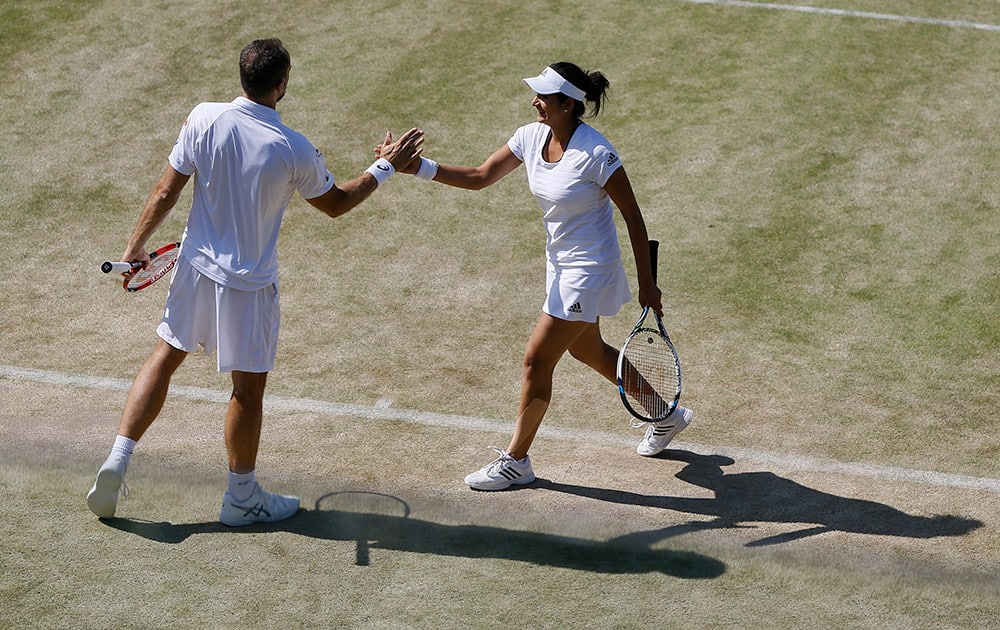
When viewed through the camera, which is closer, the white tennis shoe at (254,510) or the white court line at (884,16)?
the white tennis shoe at (254,510)

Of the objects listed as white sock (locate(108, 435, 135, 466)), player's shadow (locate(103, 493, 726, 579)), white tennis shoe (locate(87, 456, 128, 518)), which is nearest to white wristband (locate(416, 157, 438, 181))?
player's shadow (locate(103, 493, 726, 579))

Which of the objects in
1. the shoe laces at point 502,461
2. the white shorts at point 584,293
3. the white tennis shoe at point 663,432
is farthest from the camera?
the white tennis shoe at point 663,432

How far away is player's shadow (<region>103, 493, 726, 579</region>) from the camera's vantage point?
616 centimetres

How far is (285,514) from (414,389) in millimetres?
1795

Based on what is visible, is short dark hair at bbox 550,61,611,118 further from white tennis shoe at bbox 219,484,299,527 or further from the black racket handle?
white tennis shoe at bbox 219,484,299,527

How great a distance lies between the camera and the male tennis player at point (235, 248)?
19.7ft

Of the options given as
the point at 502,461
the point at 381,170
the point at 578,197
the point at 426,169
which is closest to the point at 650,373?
the point at 502,461

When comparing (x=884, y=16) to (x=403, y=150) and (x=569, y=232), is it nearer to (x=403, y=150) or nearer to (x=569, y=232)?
(x=569, y=232)

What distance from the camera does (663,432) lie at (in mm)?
7332

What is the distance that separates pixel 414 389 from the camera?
317 inches

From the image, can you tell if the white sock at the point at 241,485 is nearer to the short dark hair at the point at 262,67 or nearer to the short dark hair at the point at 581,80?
the short dark hair at the point at 262,67

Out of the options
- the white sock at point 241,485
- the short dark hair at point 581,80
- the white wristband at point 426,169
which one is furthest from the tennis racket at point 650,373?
the white sock at point 241,485

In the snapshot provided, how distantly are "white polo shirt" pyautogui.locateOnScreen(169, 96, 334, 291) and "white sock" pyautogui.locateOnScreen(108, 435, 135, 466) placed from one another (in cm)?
92

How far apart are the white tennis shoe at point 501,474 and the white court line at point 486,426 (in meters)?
0.68
